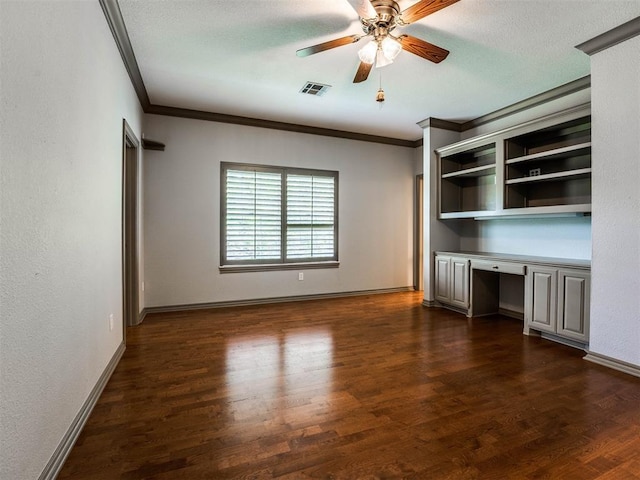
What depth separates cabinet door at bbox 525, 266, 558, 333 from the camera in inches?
134

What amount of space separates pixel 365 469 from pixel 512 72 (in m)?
3.89

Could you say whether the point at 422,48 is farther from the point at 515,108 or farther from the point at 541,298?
the point at 541,298

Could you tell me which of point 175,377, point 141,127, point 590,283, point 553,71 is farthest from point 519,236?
point 141,127

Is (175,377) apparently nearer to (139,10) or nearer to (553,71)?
(139,10)

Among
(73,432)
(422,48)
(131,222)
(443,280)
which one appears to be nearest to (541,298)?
(443,280)

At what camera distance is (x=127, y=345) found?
3342mm

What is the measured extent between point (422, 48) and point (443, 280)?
3250 millimetres

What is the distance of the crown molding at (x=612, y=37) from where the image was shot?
2.62m

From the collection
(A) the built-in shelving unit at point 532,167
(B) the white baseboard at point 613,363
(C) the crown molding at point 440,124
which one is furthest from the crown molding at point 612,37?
(B) the white baseboard at point 613,363

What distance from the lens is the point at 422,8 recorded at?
2.16 metres

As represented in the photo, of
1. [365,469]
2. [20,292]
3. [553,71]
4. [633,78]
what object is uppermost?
[553,71]

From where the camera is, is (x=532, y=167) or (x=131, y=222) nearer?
(x=131, y=222)

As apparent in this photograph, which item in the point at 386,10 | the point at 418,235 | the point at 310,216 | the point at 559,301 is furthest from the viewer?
the point at 418,235

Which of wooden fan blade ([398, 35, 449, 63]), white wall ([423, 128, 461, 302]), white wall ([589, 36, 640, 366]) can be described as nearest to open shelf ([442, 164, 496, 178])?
white wall ([423, 128, 461, 302])
